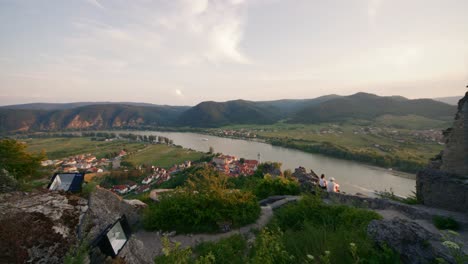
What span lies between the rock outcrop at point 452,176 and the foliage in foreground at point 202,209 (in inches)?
194

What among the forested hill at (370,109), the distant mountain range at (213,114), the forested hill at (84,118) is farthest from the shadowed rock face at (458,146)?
the forested hill at (84,118)

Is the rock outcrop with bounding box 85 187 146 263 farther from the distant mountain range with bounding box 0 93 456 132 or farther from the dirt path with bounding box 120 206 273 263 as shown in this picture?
the distant mountain range with bounding box 0 93 456 132

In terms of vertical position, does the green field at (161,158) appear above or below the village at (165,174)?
below

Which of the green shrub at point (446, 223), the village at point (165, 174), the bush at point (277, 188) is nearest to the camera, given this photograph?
the green shrub at point (446, 223)

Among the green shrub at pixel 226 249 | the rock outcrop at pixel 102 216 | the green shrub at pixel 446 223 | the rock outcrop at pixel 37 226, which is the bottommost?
the green shrub at pixel 226 249

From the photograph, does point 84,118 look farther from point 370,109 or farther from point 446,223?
point 446,223

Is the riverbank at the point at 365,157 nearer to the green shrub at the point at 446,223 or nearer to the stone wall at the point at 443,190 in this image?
the stone wall at the point at 443,190

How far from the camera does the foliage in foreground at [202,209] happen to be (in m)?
5.95

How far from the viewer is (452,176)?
227 inches

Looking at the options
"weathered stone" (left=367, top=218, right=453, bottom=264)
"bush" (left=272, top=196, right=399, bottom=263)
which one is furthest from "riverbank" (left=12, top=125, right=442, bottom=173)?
"weathered stone" (left=367, top=218, right=453, bottom=264)

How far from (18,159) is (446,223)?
34.5 ft

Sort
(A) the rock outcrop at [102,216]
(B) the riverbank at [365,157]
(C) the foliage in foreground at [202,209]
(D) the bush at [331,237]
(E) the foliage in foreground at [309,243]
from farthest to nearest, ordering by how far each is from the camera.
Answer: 1. (B) the riverbank at [365,157]
2. (C) the foliage in foreground at [202,209]
3. (A) the rock outcrop at [102,216]
4. (D) the bush at [331,237]
5. (E) the foliage in foreground at [309,243]

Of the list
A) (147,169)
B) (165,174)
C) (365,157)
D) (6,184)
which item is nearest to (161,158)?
(147,169)

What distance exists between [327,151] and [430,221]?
4609 cm
